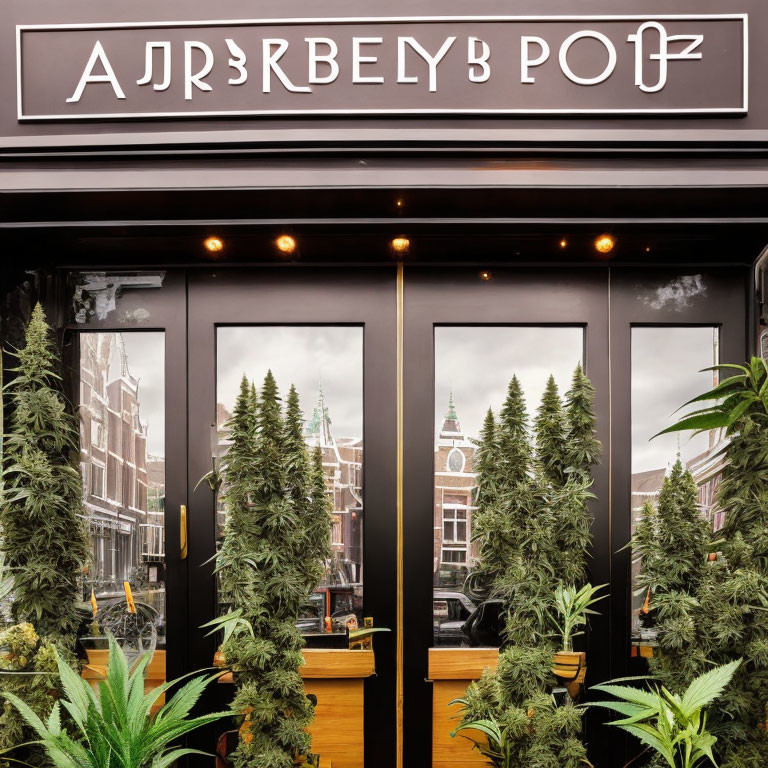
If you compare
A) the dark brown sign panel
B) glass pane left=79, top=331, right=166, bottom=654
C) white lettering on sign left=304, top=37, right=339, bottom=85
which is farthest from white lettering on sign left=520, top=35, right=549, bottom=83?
glass pane left=79, top=331, right=166, bottom=654

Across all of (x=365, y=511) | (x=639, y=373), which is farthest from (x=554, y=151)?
(x=365, y=511)

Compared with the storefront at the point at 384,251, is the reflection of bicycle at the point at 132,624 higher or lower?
lower

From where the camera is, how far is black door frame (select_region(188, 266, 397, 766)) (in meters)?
3.16

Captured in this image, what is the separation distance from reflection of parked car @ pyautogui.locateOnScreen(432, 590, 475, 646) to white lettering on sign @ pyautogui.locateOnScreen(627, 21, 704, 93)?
2509mm

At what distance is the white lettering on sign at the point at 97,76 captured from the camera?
2797mm

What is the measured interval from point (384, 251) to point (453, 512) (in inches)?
53.4

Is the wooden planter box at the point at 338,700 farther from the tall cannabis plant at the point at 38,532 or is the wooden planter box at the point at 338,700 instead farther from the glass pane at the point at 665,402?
the glass pane at the point at 665,402

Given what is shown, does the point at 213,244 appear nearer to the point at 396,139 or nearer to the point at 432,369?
the point at 396,139

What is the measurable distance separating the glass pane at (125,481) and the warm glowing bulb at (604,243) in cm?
226

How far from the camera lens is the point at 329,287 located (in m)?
3.26

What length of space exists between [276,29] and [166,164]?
0.76 m

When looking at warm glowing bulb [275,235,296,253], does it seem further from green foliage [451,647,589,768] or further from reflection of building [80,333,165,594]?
green foliage [451,647,589,768]

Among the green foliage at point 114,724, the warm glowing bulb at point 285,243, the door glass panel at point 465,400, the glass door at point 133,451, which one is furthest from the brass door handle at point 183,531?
the warm glowing bulb at point 285,243

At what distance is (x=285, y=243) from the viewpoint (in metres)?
3.12
